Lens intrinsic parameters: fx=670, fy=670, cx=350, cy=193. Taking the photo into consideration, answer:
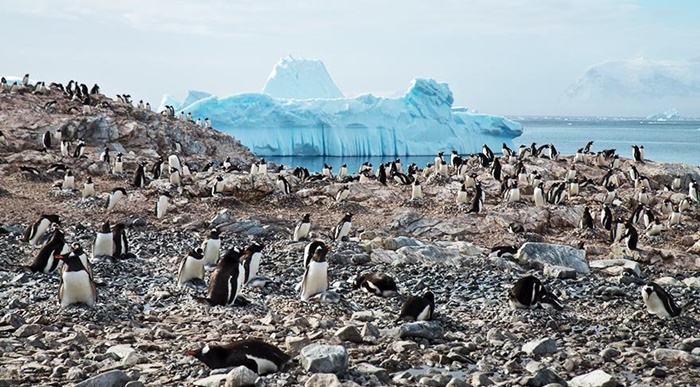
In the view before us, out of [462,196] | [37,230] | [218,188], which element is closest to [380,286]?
[37,230]

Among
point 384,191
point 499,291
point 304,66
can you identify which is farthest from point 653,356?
point 304,66

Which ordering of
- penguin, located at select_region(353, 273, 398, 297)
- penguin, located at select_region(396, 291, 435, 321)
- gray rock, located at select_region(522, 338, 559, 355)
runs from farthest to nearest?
penguin, located at select_region(353, 273, 398, 297) → penguin, located at select_region(396, 291, 435, 321) → gray rock, located at select_region(522, 338, 559, 355)

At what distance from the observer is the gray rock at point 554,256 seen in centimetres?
985

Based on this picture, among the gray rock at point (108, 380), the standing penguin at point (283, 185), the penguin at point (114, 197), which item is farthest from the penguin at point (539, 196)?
the gray rock at point (108, 380)

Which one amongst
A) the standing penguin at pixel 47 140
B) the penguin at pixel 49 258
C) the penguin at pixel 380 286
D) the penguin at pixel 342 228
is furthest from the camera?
the standing penguin at pixel 47 140

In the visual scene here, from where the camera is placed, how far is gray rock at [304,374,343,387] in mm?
4070

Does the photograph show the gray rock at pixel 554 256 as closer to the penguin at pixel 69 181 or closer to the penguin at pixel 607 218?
the penguin at pixel 607 218

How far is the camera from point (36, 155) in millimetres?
18828

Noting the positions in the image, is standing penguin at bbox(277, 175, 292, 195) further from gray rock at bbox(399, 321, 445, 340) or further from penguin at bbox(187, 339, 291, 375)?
penguin at bbox(187, 339, 291, 375)

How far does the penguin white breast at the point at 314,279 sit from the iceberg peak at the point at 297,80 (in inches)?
1822

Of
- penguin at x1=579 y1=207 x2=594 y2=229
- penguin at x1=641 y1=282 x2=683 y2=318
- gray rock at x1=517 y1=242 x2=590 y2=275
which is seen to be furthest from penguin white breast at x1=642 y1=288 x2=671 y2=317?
penguin at x1=579 y1=207 x2=594 y2=229

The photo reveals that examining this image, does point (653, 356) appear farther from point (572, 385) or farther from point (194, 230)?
point (194, 230)

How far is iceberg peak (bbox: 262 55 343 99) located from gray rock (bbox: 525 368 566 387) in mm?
48856

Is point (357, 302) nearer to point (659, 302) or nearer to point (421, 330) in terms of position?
point (421, 330)
